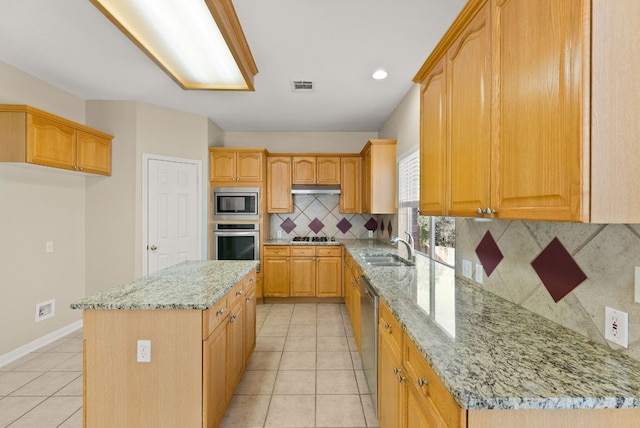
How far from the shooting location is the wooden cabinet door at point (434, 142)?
163 cm

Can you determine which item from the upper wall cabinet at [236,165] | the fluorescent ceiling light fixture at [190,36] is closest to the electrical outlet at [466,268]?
the fluorescent ceiling light fixture at [190,36]

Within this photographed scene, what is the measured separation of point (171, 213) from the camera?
3.97 m

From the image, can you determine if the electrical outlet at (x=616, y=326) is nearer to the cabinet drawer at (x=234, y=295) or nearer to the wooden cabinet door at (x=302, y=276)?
the cabinet drawer at (x=234, y=295)

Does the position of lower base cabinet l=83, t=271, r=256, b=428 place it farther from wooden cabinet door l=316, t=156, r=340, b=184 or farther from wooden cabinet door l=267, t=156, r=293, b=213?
wooden cabinet door l=316, t=156, r=340, b=184

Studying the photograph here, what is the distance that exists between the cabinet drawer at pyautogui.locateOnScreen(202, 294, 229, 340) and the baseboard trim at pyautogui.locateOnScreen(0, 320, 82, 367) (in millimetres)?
2472

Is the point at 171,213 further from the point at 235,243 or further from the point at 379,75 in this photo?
the point at 379,75

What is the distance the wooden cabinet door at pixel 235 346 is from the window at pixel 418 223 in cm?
172

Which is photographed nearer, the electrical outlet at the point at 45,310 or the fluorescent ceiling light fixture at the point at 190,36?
the fluorescent ceiling light fixture at the point at 190,36

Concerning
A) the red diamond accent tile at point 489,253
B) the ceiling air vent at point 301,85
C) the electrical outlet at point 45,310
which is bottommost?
the electrical outlet at point 45,310

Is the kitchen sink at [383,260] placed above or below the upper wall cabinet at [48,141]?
below

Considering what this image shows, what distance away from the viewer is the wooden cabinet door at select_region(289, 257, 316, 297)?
14.6 ft

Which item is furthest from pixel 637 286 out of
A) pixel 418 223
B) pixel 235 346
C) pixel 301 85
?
pixel 301 85

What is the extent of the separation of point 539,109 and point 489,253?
104 centimetres

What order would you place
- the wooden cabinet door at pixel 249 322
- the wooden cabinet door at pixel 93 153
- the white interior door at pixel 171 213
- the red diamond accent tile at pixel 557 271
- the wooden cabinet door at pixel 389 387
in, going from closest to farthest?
the red diamond accent tile at pixel 557 271, the wooden cabinet door at pixel 389 387, the wooden cabinet door at pixel 249 322, the wooden cabinet door at pixel 93 153, the white interior door at pixel 171 213
